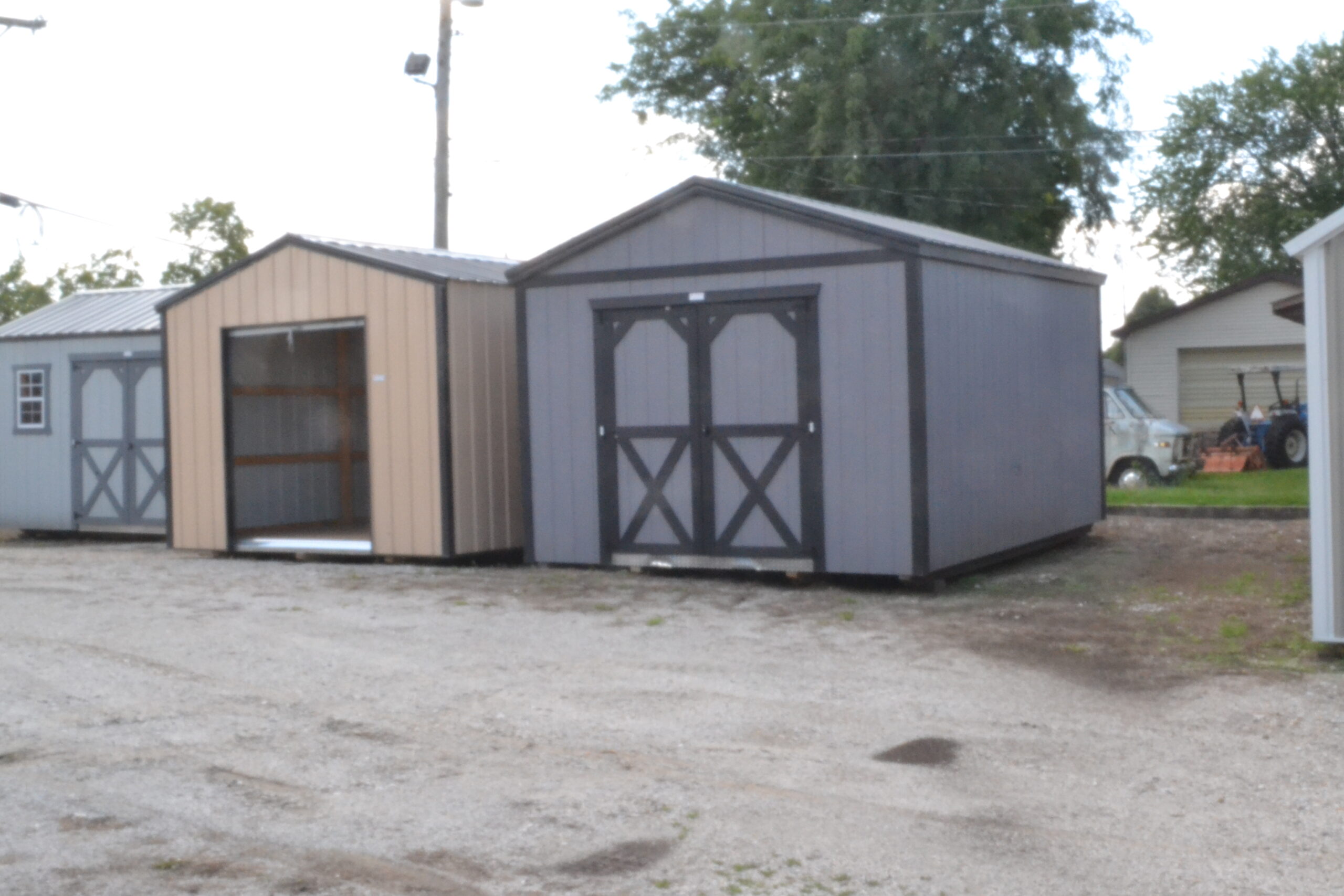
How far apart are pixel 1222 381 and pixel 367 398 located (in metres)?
22.3

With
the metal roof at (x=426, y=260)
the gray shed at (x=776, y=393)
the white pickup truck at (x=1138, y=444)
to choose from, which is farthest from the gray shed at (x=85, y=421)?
the white pickup truck at (x=1138, y=444)

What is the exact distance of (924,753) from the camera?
709 cm

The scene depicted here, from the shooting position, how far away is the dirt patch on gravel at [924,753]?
22.7ft

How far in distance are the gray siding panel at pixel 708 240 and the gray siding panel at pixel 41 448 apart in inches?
324

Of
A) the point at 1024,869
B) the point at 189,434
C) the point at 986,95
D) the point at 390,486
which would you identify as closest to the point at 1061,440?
the point at 390,486

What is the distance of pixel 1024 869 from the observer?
5379 mm

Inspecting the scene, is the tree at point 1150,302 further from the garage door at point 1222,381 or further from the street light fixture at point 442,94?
the street light fixture at point 442,94

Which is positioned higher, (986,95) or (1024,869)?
(986,95)

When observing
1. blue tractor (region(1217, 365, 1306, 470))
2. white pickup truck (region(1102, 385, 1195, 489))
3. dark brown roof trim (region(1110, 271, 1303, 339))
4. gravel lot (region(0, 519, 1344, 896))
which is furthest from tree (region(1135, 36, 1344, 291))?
gravel lot (region(0, 519, 1344, 896))

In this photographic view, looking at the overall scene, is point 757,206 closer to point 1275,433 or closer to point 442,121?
point 442,121

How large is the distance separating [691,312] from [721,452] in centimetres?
122

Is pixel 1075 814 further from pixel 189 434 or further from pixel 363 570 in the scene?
pixel 189 434

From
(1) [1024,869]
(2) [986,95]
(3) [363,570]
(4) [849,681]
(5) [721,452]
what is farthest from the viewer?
(2) [986,95]

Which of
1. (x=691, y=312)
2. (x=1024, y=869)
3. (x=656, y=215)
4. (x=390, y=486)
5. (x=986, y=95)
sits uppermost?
(x=986, y=95)
